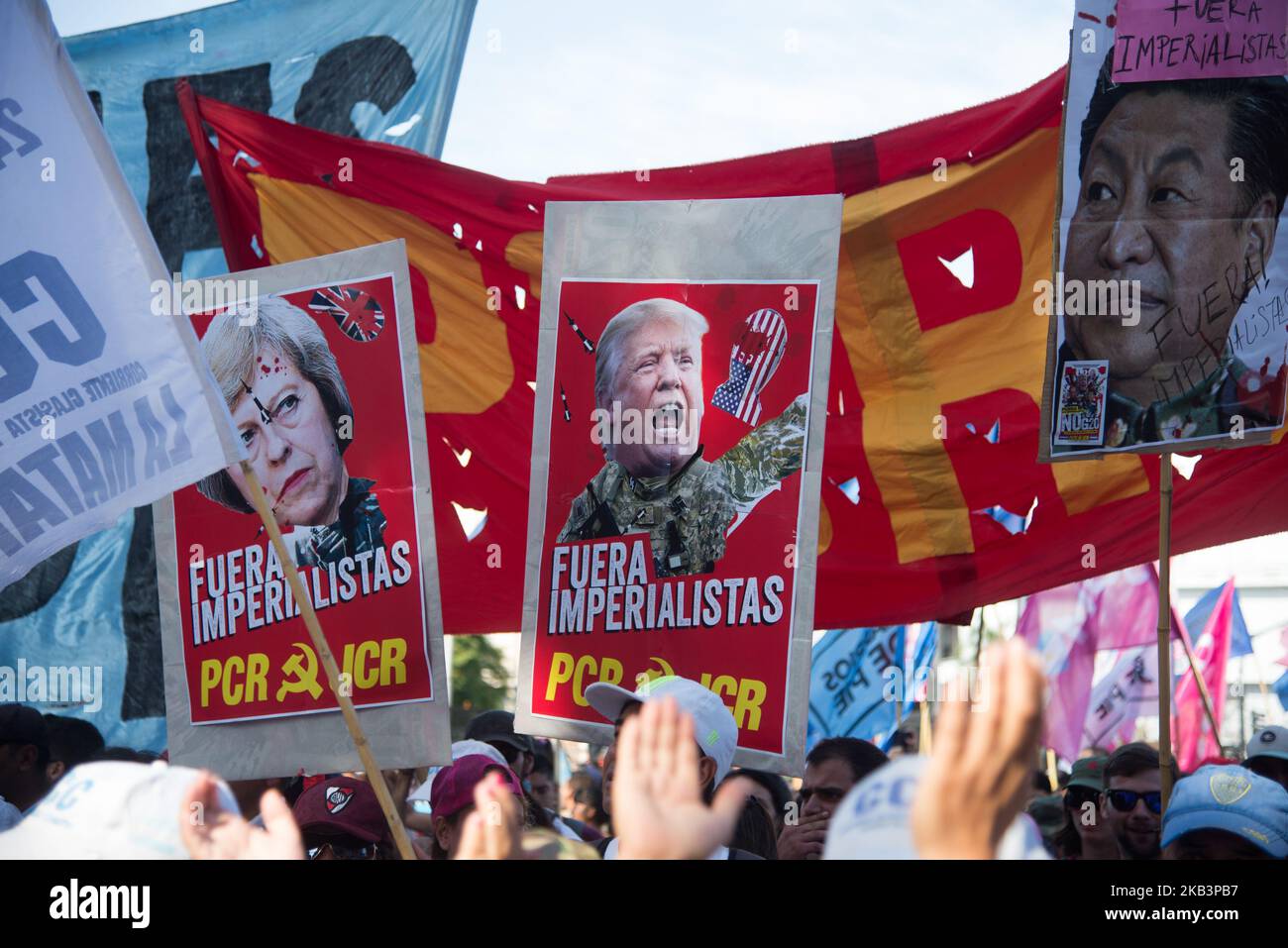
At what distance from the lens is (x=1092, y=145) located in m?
4.81

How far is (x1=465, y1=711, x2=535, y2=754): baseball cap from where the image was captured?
6109 millimetres

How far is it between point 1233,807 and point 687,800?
255 cm

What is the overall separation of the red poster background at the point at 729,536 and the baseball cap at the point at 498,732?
108 cm

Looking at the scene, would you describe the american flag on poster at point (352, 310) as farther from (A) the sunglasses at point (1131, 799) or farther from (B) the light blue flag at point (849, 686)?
(B) the light blue flag at point (849, 686)

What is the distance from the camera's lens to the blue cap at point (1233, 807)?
155 inches

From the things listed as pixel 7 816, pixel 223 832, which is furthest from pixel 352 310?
pixel 223 832

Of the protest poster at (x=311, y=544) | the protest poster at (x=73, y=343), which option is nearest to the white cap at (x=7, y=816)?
the protest poster at (x=311, y=544)

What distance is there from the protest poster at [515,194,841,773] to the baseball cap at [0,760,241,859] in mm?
2700

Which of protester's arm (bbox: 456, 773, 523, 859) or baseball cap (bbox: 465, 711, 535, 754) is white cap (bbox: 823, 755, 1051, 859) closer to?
protester's arm (bbox: 456, 773, 523, 859)

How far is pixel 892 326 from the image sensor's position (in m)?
6.82

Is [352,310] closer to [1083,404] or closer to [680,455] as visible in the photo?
[680,455]

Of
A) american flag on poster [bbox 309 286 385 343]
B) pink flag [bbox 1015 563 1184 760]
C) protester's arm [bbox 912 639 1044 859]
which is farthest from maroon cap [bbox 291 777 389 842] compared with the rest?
pink flag [bbox 1015 563 1184 760]

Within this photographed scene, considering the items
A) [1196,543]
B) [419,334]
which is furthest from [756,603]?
[419,334]
